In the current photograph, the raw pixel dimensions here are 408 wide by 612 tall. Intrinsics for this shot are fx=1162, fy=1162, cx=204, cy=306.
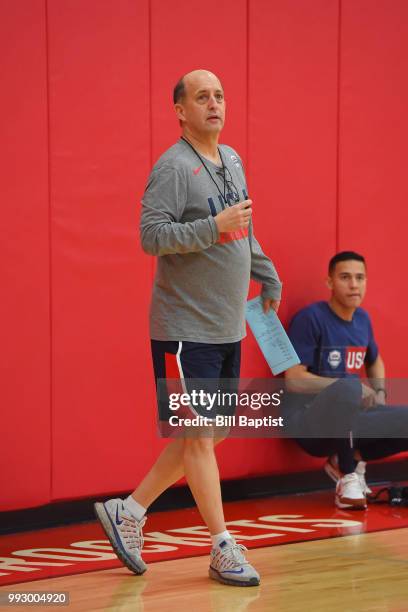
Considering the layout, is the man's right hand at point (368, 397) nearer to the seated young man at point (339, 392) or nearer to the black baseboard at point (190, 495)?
the seated young man at point (339, 392)

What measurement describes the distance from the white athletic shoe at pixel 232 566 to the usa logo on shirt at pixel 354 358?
2084 millimetres

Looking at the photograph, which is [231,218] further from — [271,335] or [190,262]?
[271,335]

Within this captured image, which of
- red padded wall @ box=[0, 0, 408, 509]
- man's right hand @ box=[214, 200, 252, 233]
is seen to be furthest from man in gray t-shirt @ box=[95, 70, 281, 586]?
red padded wall @ box=[0, 0, 408, 509]

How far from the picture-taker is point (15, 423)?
4461 mm

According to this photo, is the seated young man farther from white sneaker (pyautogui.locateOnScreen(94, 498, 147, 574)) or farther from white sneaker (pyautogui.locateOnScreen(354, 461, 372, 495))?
white sneaker (pyautogui.locateOnScreen(94, 498, 147, 574))

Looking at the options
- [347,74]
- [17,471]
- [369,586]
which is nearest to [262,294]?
[369,586]

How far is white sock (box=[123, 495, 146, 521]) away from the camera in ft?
11.8

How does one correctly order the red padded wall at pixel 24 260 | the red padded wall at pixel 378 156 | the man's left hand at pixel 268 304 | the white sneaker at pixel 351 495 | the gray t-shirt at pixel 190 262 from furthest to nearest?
the red padded wall at pixel 378 156 → the white sneaker at pixel 351 495 → the red padded wall at pixel 24 260 → the man's left hand at pixel 268 304 → the gray t-shirt at pixel 190 262

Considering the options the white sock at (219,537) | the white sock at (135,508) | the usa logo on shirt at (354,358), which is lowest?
the white sock at (219,537)

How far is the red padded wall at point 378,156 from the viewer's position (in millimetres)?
5695

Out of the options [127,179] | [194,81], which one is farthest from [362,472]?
[194,81]

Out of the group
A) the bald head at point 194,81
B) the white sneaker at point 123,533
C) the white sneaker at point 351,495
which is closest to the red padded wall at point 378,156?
the white sneaker at point 351,495

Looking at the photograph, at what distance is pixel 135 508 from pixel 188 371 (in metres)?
0.48

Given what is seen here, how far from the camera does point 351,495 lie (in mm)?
5023
